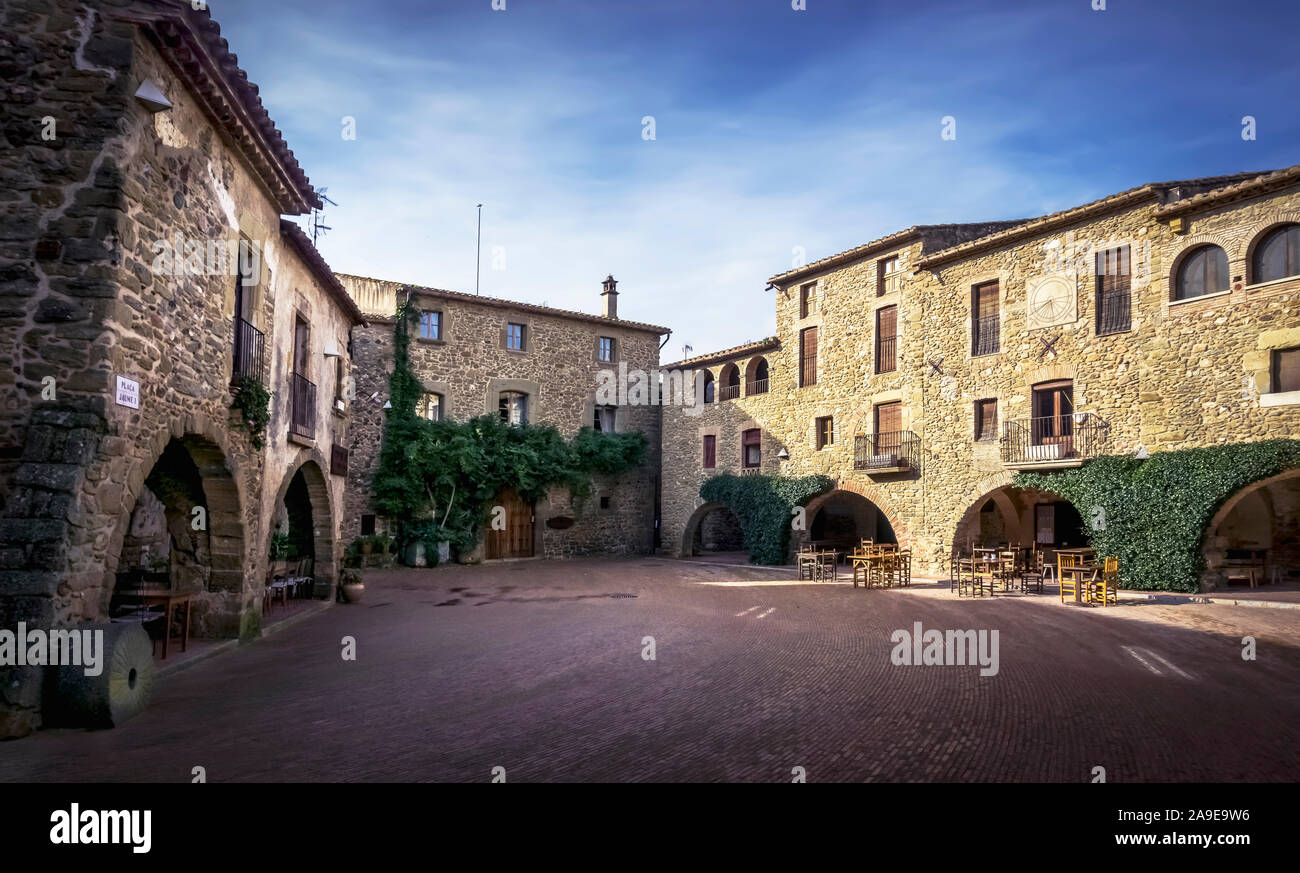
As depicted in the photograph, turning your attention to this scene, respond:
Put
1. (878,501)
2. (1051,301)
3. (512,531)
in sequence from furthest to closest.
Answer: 1. (512,531)
2. (878,501)
3. (1051,301)

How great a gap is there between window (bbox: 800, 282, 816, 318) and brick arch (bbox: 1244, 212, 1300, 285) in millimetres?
11312

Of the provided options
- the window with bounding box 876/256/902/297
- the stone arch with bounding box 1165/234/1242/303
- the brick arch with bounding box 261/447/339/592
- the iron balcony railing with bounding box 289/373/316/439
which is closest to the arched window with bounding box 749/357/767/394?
the window with bounding box 876/256/902/297

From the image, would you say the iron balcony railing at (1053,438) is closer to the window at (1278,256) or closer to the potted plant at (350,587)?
the window at (1278,256)

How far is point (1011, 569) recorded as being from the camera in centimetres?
1605

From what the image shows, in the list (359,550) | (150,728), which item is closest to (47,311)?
(150,728)

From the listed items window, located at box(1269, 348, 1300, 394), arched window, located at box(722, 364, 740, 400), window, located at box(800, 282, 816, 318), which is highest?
window, located at box(800, 282, 816, 318)

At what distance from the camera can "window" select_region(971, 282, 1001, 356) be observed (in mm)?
19094

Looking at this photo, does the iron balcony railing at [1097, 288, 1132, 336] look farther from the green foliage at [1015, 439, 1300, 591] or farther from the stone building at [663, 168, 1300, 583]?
the green foliage at [1015, 439, 1300, 591]

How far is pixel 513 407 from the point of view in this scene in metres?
25.5

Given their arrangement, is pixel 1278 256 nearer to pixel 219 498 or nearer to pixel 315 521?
pixel 219 498

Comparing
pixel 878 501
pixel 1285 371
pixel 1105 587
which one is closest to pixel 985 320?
pixel 878 501

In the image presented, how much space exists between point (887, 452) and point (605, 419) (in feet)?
35.8

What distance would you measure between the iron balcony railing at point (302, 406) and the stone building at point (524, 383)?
10.1 meters
